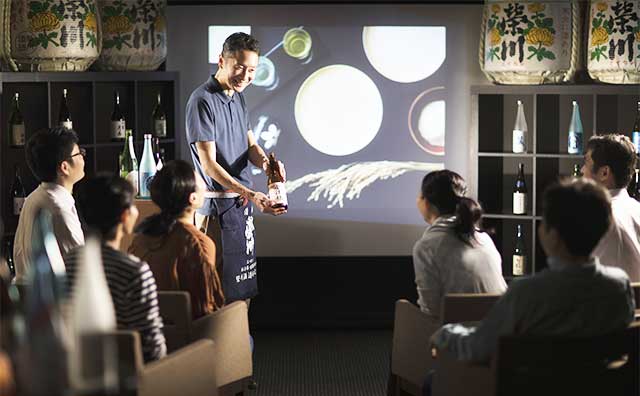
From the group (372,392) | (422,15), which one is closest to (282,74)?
(422,15)

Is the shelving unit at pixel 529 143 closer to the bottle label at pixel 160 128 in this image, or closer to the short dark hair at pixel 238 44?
the bottle label at pixel 160 128

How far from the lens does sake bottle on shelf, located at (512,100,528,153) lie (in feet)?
20.7

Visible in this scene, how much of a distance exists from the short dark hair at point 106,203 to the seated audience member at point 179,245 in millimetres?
576

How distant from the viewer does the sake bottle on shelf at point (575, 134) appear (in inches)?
246

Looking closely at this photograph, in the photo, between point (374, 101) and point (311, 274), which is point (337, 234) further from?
point (374, 101)

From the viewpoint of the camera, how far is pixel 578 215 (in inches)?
103

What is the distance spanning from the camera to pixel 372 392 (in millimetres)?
5145

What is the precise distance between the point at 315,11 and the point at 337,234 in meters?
1.35

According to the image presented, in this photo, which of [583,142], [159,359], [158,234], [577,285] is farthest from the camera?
[583,142]

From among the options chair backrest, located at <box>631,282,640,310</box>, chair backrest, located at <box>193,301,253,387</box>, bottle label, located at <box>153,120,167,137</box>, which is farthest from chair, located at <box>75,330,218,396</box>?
bottle label, located at <box>153,120,167,137</box>

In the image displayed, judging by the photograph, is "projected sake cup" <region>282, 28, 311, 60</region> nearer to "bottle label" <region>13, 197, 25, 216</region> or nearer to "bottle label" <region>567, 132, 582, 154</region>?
"bottle label" <region>567, 132, 582, 154</region>

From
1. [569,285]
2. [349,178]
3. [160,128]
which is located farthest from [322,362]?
[569,285]

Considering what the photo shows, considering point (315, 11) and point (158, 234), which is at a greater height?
point (315, 11)

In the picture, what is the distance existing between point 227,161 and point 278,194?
0.29m
